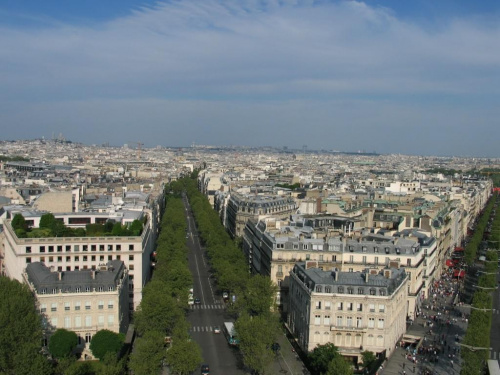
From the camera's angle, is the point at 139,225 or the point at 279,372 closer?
the point at 279,372

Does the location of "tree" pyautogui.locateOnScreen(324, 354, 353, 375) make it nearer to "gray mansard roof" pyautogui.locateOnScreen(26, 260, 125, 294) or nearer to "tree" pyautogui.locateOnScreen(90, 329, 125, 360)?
"tree" pyautogui.locateOnScreen(90, 329, 125, 360)

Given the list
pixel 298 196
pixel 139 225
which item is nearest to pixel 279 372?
pixel 139 225

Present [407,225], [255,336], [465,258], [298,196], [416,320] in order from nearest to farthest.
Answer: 1. [255,336]
2. [416,320]
3. [407,225]
4. [465,258]
5. [298,196]

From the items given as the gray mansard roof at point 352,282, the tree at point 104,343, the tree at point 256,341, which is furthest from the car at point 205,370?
the gray mansard roof at point 352,282

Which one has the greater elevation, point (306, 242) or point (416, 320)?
point (306, 242)

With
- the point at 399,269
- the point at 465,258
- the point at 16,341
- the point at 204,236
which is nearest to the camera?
the point at 16,341

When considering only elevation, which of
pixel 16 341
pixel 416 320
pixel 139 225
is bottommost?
pixel 416 320

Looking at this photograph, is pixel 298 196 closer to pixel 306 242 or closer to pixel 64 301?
pixel 306 242
